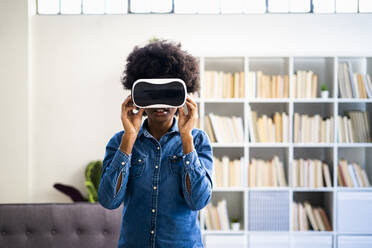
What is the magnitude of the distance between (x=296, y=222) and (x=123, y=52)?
204 centimetres

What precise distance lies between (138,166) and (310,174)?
216 cm

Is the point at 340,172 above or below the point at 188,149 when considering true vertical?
below

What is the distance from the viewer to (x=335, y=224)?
297cm

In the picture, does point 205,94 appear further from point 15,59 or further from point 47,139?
A: point 15,59

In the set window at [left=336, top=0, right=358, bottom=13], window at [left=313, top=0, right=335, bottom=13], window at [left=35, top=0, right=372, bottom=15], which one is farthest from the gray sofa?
window at [left=336, top=0, right=358, bottom=13]

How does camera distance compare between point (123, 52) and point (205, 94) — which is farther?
point (123, 52)

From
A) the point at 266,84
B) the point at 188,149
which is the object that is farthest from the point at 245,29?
the point at 188,149

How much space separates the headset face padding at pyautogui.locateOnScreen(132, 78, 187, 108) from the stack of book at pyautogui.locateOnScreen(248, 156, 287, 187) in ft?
6.58

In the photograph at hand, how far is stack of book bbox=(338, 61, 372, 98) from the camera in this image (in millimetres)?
2988

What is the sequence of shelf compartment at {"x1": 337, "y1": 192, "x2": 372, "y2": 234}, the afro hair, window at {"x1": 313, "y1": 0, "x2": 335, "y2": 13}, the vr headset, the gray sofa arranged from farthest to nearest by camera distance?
window at {"x1": 313, "y1": 0, "x2": 335, "y2": 13}
shelf compartment at {"x1": 337, "y1": 192, "x2": 372, "y2": 234}
the gray sofa
the afro hair
the vr headset

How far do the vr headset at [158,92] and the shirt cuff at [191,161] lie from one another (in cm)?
16

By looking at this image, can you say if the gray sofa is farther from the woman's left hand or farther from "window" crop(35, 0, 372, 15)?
"window" crop(35, 0, 372, 15)

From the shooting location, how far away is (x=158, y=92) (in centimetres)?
111

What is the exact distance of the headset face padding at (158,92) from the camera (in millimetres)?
1116
